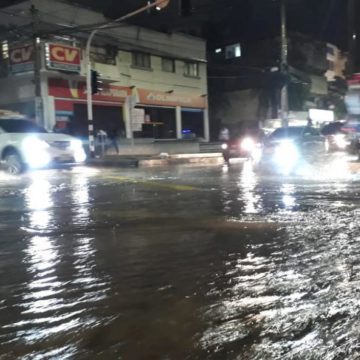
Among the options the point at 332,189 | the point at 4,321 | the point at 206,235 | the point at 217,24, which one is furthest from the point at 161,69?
the point at 4,321

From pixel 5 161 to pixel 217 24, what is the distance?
3421cm

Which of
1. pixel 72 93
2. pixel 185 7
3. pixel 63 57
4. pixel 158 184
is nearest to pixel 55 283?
pixel 158 184

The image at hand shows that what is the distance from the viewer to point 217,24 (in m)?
46.8

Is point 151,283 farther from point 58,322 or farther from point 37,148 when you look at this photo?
point 37,148

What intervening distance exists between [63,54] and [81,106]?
14.5 ft

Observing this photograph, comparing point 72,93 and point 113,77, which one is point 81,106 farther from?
point 113,77

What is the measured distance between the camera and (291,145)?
23359 mm

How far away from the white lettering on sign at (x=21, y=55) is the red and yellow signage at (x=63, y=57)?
2.98 ft

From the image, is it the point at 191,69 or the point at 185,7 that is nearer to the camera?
the point at 185,7

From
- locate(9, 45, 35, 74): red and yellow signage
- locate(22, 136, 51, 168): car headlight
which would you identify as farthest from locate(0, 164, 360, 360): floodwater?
locate(9, 45, 35, 74): red and yellow signage

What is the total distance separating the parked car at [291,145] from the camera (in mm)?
22859

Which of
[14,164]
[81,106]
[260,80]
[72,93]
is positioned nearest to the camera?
[14,164]

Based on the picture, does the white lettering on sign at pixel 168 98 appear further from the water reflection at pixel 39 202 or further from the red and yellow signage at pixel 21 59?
the water reflection at pixel 39 202

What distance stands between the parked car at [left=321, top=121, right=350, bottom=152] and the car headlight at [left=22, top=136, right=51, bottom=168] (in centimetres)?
1413
